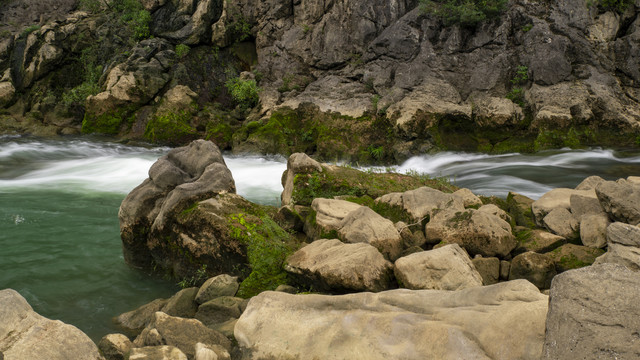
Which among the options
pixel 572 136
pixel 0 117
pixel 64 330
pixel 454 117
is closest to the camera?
pixel 64 330

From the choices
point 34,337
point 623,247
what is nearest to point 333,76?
point 623,247

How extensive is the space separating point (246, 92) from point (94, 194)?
10.5 m

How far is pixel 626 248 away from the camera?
12.6 feet

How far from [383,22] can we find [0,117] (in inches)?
813

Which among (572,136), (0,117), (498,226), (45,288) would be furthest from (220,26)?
(498,226)

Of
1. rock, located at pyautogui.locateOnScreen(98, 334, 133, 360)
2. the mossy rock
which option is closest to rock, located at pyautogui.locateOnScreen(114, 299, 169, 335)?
rock, located at pyautogui.locateOnScreen(98, 334, 133, 360)

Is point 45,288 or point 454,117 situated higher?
point 454,117

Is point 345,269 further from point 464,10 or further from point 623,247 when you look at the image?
point 464,10

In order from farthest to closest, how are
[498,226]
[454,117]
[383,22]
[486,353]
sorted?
A: [383,22]
[454,117]
[498,226]
[486,353]

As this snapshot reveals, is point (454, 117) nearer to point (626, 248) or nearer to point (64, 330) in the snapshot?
point (626, 248)

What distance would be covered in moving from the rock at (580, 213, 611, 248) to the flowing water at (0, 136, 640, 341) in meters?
5.38

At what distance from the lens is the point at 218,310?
4.47 meters

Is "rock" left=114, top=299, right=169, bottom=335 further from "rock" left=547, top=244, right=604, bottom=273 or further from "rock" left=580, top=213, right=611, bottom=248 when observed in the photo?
"rock" left=580, top=213, right=611, bottom=248

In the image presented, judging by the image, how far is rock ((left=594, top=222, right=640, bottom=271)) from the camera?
12.2 ft
